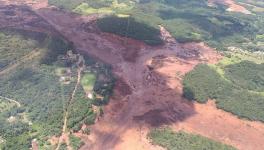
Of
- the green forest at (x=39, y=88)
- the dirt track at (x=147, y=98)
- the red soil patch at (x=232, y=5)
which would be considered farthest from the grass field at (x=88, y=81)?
the red soil patch at (x=232, y=5)

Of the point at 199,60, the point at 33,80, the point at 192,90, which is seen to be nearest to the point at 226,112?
the point at 192,90

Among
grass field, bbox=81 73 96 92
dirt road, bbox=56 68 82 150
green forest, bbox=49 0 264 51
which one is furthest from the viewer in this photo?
green forest, bbox=49 0 264 51

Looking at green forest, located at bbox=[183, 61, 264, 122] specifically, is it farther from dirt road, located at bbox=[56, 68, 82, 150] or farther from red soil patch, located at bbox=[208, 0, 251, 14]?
red soil patch, located at bbox=[208, 0, 251, 14]

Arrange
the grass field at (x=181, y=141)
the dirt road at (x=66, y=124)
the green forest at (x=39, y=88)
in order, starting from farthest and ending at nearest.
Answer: the green forest at (x=39, y=88)
the grass field at (x=181, y=141)
the dirt road at (x=66, y=124)

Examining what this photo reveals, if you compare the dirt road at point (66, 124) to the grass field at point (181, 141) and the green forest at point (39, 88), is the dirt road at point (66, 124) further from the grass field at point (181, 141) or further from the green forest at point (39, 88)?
the grass field at point (181, 141)

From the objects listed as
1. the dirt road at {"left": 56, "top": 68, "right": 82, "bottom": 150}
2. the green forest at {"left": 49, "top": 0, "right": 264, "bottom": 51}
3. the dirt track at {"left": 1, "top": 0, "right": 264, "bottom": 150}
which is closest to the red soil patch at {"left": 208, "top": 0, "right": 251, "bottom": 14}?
the green forest at {"left": 49, "top": 0, "right": 264, "bottom": 51}

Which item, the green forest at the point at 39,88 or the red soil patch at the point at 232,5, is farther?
the red soil patch at the point at 232,5
